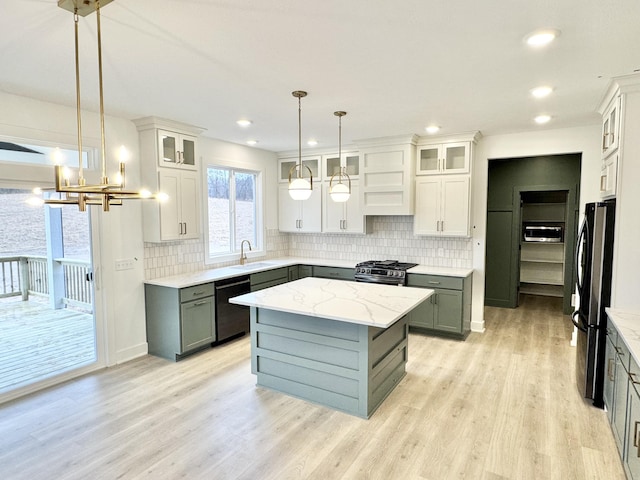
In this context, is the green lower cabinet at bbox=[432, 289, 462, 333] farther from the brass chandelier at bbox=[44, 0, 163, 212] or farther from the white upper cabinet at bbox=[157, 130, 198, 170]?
the brass chandelier at bbox=[44, 0, 163, 212]

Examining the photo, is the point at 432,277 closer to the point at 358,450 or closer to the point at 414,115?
the point at 414,115

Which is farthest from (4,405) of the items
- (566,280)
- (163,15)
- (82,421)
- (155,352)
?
(566,280)

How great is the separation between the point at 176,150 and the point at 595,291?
164 inches

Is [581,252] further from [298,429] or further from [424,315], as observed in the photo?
[298,429]

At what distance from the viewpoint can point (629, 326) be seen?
2.47 m

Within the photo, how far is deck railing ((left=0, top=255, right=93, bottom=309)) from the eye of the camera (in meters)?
3.36

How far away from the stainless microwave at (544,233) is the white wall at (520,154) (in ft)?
8.66

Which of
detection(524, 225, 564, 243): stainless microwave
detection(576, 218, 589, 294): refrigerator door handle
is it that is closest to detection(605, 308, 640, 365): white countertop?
detection(576, 218, 589, 294): refrigerator door handle

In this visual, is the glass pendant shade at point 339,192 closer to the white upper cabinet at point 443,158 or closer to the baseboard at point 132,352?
the white upper cabinet at point 443,158

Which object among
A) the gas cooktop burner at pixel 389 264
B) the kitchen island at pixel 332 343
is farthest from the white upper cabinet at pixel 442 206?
the kitchen island at pixel 332 343

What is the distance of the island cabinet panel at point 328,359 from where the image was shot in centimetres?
292

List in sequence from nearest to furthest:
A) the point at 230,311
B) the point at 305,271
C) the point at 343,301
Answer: the point at 343,301 → the point at 230,311 → the point at 305,271

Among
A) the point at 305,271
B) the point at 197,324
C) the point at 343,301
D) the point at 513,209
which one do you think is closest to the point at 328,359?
the point at 343,301

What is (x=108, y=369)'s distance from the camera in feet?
12.7
